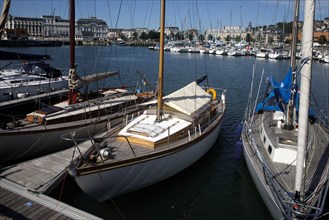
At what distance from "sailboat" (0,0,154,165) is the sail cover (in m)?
3.28

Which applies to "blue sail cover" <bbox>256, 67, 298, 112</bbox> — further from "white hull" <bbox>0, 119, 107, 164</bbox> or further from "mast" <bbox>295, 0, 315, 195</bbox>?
"white hull" <bbox>0, 119, 107, 164</bbox>

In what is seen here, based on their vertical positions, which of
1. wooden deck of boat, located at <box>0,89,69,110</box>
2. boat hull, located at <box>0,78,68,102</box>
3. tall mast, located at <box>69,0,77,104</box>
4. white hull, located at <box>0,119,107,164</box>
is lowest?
white hull, located at <box>0,119,107,164</box>

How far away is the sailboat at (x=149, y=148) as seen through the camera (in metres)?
10.3

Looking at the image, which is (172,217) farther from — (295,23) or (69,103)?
Answer: (295,23)

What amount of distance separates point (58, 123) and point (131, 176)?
261 inches

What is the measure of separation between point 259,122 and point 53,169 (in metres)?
11.1

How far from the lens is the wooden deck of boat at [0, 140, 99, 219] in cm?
A: 893

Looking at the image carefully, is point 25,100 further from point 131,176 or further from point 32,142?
point 131,176

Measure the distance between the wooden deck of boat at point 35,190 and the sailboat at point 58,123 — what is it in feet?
5.36

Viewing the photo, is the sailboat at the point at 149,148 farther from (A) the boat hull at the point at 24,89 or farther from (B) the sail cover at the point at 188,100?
(A) the boat hull at the point at 24,89

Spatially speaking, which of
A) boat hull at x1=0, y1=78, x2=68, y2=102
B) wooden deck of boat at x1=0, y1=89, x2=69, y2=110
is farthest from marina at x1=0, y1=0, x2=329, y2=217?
boat hull at x1=0, y1=78, x2=68, y2=102

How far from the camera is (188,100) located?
606 inches

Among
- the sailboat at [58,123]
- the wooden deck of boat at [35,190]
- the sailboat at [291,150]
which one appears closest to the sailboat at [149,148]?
the wooden deck of boat at [35,190]

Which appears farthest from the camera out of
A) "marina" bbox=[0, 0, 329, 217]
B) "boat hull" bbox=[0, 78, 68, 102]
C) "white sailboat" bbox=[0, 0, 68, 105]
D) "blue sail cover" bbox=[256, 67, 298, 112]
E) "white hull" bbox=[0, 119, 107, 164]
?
"white sailboat" bbox=[0, 0, 68, 105]
